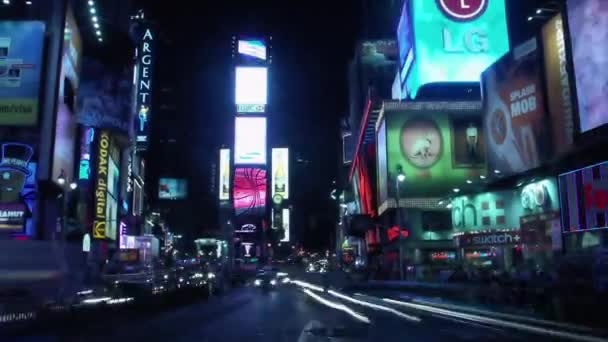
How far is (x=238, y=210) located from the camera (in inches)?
5379

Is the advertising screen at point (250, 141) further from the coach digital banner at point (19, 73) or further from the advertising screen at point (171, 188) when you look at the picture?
the coach digital banner at point (19, 73)

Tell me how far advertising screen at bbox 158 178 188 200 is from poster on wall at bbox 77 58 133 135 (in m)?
66.5

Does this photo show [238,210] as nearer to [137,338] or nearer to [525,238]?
[525,238]

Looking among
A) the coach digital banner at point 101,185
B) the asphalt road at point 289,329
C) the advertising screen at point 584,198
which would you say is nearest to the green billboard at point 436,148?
the coach digital banner at point 101,185

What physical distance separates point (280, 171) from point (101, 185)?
8358 centimetres

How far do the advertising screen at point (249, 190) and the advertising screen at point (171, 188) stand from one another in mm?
11216

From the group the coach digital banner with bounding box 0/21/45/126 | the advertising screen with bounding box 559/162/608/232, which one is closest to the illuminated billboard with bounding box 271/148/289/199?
the coach digital banner with bounding box 0/21/45/126

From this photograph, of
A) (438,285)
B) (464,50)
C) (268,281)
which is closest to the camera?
(438,285)


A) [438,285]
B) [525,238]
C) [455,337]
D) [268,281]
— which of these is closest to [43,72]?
[268,281]

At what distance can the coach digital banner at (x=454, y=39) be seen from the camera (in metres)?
58.1

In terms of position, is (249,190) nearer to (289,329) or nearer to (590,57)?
(590,57)

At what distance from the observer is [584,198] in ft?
87.1

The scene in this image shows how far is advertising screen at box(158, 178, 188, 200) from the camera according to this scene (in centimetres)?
12306

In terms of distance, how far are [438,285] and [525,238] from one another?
5.54 m
